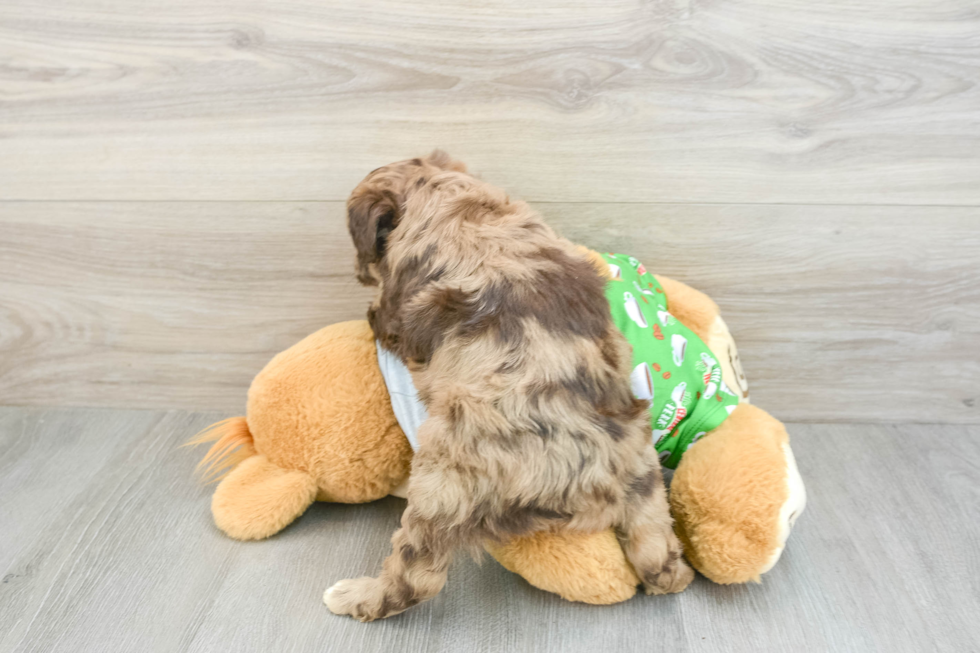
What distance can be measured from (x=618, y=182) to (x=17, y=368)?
1.07 m

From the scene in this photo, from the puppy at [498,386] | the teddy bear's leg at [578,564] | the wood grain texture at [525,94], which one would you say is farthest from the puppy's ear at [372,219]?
the teddy bear's leg at [578,564]

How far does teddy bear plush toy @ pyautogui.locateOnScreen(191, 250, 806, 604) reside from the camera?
2.54 feet

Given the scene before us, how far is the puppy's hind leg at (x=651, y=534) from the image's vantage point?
0.74m

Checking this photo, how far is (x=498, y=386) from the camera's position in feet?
2.22

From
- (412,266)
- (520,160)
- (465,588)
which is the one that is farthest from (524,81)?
(465,588)

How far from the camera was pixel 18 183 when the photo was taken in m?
1.04

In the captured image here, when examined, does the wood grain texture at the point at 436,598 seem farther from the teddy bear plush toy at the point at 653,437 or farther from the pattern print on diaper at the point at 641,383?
the pattern print on diaper at the point at 641,383

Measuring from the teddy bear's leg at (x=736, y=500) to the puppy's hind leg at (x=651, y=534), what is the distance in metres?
0.03

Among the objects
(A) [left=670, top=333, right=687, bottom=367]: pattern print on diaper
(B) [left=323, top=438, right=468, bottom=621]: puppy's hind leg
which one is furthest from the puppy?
(A) [left=670, top=333, right=687, bottom=367]: pattern print on diaper

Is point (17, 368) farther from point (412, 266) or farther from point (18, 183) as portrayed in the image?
point (412, 266)

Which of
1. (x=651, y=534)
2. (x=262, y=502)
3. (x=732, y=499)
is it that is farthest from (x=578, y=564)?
(x=262, y=502)

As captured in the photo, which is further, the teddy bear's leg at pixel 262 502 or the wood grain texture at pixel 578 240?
the wood grain texture at pixel 578 240

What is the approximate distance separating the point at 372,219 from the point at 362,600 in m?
0.44

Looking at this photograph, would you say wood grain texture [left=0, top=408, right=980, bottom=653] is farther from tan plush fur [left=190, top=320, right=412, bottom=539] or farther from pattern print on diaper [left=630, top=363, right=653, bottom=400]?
pattern print on diaper [left=630, top=363, right=653, bottom=400]
